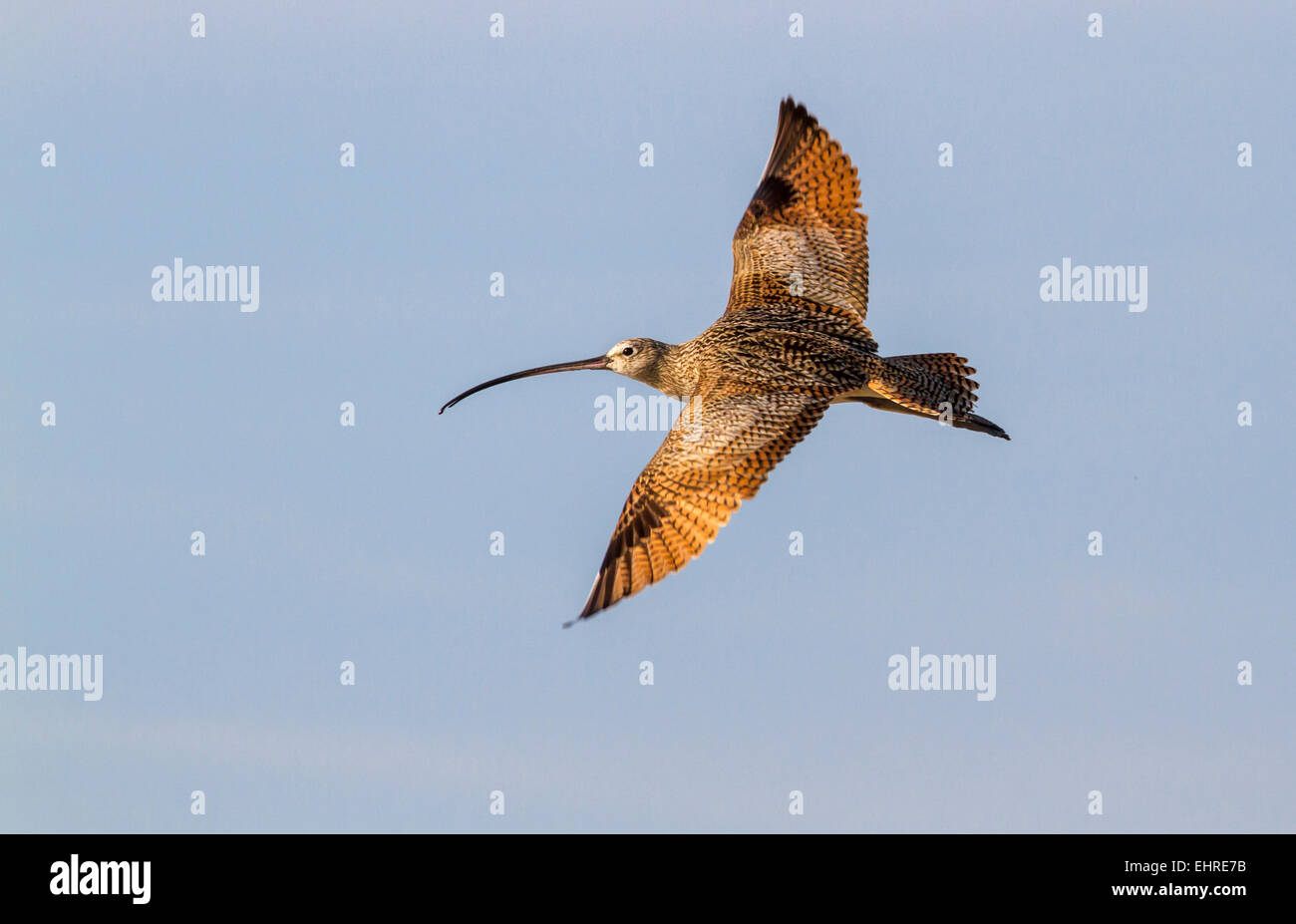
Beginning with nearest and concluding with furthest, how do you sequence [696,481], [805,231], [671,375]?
[696,481]
[671,375]
[805,231]

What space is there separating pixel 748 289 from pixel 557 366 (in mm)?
2997

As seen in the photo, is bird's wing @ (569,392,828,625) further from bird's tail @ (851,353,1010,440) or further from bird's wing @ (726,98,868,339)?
bird's wing @ (726,98,868,339)

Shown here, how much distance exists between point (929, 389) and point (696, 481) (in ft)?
12.0

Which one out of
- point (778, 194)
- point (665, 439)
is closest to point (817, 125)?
point (778, 194)

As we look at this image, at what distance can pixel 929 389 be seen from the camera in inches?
936

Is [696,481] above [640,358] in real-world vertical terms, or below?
below

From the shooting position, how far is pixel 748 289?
2652 cm

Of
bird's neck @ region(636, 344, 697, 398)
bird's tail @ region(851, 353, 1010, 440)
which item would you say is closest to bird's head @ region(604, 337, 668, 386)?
bird's neck @ region(636, 344, 697, 398)

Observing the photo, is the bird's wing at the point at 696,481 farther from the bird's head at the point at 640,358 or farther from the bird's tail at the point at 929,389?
the bird's head at the point at 640,358

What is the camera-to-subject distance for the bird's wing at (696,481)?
21828 millimetres

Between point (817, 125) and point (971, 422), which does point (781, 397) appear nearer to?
point (971, 422)

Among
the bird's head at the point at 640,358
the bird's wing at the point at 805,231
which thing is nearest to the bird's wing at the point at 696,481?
the bird's head at the point at 640,358

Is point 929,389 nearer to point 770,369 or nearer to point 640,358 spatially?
point 770,369

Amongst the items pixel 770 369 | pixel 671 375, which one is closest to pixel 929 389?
pixel 770 369
